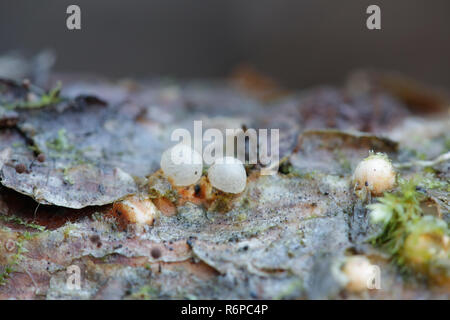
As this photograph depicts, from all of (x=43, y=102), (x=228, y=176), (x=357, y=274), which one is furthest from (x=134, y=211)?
(x=43, y=102)

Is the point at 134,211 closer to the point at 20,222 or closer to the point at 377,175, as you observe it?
the point at 20,222

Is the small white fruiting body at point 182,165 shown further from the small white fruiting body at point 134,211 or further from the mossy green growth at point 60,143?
the mossy green growth at point 60,143

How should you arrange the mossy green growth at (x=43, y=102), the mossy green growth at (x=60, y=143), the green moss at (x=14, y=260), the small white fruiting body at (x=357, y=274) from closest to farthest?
1. the small white fruiting body at (x=357, y=274)
2. the green moss at (x=14, y=260)
3. the mossy green growth at (x=60, y=143)
4. the mossy green growth at (x=43, y=102)

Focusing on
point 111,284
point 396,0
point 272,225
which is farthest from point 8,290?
point 396,0

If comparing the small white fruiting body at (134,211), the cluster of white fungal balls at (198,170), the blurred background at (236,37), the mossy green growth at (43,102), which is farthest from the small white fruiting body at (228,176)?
the blurred background at (236,37)

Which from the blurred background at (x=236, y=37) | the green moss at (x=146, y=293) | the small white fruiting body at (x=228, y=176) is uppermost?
the blurred background at (x=236, y=37)

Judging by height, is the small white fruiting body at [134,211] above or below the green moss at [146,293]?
above
